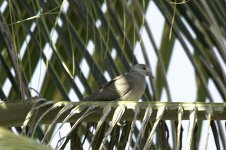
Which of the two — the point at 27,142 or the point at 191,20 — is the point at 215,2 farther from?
the point at 27,142

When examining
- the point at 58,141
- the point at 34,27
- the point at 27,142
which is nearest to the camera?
the point at 27,142

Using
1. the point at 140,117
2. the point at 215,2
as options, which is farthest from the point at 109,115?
the point at 215,2

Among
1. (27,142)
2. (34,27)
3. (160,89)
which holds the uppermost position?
(34,27)

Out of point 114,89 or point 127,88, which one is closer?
point 114,89

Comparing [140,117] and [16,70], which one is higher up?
[16,70]

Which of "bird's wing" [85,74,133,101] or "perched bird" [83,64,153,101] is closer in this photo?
"bird's wing" [85,74,133,101]

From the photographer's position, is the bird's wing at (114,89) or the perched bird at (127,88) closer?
the bird's wing at (114,89)

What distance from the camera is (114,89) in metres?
Result: 5.18

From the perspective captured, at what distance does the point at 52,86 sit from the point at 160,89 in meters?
0.78

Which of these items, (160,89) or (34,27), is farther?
(160,89)

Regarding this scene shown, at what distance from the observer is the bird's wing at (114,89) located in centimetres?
470

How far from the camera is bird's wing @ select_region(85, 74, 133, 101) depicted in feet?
15.4

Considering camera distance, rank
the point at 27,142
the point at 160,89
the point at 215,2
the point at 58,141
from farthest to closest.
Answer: the point at 160,89, the point at 215,2, the point at 58,141, the point at 27,142

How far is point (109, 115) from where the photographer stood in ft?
9.73
